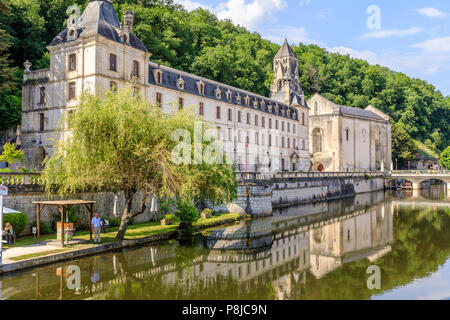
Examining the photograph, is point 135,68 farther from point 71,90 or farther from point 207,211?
point 207,211

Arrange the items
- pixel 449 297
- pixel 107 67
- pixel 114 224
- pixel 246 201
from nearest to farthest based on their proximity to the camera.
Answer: pixel 449 297 → pixel 114 224 → pixel 107 67 → pixel 246 201

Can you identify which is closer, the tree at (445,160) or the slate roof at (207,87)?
the slate roof at (207,87)

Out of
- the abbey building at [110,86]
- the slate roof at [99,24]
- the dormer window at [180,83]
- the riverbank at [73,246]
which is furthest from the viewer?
the dormer window at [180,83]

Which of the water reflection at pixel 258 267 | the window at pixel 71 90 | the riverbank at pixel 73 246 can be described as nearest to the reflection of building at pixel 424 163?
the water reflection at pixel 258 267

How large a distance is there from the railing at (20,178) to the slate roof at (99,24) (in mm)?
13840

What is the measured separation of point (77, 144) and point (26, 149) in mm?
17942

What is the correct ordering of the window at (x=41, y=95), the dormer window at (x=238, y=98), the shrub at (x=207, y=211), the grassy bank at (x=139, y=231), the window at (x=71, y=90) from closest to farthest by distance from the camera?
the grassy bank at (x=139, y=231) → the shrub at (x=207, y=211) → the window at (x=71, y=90) → the window at (x=41, y=95) → the dormer window at (x=238, y=98)

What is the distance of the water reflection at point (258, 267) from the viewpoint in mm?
13172

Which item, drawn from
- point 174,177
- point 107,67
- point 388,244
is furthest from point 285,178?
point 174,177

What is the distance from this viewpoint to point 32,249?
16.5m

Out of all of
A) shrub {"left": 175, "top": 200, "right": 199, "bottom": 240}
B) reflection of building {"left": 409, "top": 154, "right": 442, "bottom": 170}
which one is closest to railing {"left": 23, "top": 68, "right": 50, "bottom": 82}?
shrub {"left": 175, "top": 200, "right": 199, "bottom": 240}

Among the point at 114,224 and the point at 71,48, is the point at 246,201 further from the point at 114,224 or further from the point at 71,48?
the point at 71,48

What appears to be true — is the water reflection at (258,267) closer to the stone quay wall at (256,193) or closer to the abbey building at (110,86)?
the stone quay wall at (256,193)
